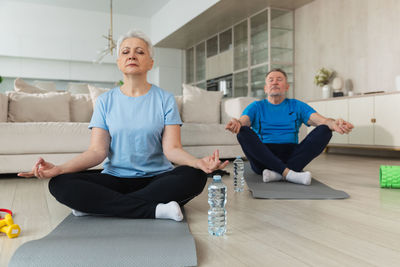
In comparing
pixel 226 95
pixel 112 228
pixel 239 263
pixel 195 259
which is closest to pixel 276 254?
pixel 239 263

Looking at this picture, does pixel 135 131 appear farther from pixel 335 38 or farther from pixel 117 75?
pixel 117 75

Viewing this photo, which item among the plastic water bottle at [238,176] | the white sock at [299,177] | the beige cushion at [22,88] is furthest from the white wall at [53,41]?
the white sock at [299,177]

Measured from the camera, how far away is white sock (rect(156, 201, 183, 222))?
1.38m

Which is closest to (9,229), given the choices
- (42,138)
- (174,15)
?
(42,138)

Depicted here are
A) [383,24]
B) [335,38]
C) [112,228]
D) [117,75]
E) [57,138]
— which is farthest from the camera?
[117,75]

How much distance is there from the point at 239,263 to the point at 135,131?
0.79 m

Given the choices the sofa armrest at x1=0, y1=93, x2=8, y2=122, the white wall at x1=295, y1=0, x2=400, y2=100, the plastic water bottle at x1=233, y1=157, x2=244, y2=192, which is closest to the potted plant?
the white wall at x1=295, y1=0, x2=400, y2=100

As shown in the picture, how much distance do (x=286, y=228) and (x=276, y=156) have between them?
3.77 ft

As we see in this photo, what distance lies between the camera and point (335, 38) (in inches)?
205

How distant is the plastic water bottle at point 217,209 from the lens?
4.20ft

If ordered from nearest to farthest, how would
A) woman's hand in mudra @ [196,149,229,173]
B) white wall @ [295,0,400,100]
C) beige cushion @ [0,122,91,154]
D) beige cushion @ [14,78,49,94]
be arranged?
woman's hand in mudra @ [196,149,229,173], beige cushion @ [0,122,91,154], beige cushion @ [14,78,49,94], white wall @ [295,0,400,100]

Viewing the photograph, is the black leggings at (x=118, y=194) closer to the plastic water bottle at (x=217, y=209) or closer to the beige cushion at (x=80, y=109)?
the plastic water bottle at (x=217, y=209)

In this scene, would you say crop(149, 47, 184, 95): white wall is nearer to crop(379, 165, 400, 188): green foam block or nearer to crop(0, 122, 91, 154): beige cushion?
crop(0, 122, 91, 154): beige cushion

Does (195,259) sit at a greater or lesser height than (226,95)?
lesser
